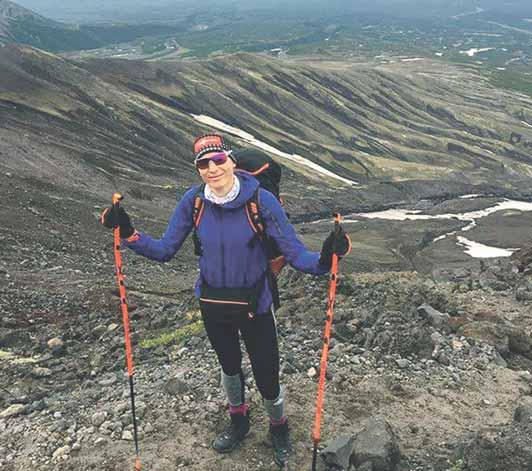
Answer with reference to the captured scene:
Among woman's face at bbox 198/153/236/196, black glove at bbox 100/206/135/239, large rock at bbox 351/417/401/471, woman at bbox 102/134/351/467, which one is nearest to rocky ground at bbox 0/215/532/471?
large rock at bbox 351/417/401/471

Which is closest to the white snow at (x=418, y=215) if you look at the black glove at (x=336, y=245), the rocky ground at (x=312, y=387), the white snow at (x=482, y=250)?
the white snow at (x=482, y=250)

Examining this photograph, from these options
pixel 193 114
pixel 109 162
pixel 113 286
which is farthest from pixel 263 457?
pixel 193 114

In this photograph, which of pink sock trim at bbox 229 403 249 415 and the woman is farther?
pink sock trim at bbox 229 403 249 415

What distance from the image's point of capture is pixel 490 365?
31.3ft

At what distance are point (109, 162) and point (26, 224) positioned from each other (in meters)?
23.7

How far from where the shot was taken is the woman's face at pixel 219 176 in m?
5.47

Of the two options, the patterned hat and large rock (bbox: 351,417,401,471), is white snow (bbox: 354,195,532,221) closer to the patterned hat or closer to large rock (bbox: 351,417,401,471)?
large rock (bbox: 351,417,401,471)

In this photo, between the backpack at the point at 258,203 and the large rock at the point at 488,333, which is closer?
the backpack at the point at 258,203

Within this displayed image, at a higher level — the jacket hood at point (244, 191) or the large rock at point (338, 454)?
the jacket hood at point (244, 191)

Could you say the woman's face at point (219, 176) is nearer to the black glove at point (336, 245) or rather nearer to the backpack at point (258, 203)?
the backpack at point (258, 203)

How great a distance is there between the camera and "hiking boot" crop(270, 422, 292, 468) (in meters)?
6.54

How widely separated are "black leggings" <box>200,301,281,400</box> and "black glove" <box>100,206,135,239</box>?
121cm

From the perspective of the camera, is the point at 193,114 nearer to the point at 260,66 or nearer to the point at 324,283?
the point at 260,66

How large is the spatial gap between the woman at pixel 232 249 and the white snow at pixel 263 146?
232ft
